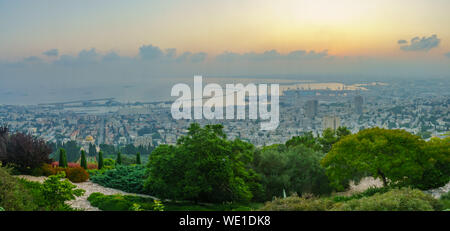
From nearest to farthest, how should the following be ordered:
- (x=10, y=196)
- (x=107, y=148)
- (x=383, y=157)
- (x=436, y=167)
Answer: (x=10, y=196) → (x=383, y=157) → (x=436, y=167) → (x=107, y=148)

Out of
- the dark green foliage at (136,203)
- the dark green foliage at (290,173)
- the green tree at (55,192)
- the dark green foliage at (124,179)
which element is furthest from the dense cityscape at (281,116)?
the green tree at (55,192)

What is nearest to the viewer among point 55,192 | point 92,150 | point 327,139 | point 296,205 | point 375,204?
point 375,204

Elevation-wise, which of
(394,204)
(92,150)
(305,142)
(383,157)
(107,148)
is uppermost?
(394,204)

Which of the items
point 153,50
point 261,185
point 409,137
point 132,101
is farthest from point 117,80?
point 409,137

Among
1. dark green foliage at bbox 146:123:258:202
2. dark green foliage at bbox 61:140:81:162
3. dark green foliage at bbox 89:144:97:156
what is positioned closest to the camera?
dark green foliage at bbox 146:123:258:202

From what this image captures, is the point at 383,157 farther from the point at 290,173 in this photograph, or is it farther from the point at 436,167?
the point at 290,173

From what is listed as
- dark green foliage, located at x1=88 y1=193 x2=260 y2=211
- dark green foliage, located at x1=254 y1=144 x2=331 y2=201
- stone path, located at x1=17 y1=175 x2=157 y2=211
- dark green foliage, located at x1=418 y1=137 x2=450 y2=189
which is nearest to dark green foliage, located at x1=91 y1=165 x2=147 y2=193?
stone path, located at x1=17 y1=175 x2=157 y2=211

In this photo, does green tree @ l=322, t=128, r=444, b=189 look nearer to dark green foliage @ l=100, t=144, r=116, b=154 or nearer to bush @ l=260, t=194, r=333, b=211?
bush @ l=260, t=194, r=333, b=211

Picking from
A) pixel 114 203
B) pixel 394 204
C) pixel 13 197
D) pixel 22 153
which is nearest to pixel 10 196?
pixel 13 197
